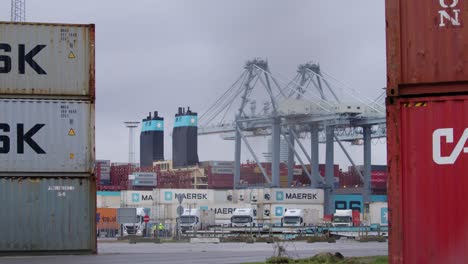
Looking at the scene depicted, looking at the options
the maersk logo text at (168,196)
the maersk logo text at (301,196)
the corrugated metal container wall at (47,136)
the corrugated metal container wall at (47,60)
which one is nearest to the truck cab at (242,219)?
the maersk logo text at (168,196)

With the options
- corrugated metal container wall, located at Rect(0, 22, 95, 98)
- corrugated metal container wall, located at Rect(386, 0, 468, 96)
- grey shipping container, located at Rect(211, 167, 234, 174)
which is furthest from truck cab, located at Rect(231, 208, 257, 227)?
grey shipping container, located at Rect(211, 167, 234, 174)

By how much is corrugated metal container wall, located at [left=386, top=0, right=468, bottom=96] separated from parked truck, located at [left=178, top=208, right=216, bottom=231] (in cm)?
5507

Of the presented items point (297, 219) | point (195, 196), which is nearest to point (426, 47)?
point (297, 219)

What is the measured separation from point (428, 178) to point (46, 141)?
15.3 m

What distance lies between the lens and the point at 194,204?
88.9m

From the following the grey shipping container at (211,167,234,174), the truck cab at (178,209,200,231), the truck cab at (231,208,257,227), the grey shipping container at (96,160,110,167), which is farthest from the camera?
the grey shipping container at (211,167,234,174)

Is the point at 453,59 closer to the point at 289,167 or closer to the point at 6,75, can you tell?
the point at 6,75

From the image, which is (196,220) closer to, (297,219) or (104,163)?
(297,219)

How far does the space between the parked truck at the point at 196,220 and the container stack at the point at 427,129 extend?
181 ft

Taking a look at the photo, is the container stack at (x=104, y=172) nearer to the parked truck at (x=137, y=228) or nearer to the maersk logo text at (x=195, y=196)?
the maersk logo text at (x=195, y=196)

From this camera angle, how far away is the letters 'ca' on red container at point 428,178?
456 inches

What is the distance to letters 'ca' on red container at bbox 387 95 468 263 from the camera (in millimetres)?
11586

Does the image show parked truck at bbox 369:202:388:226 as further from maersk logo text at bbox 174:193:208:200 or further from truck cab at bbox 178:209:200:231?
maersk logo text at bbox 174:193:208:200

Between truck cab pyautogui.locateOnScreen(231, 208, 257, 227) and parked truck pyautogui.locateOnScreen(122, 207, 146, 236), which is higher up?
truck cab pyautogui.locateOnScreen(231, 208, 257, 227)
